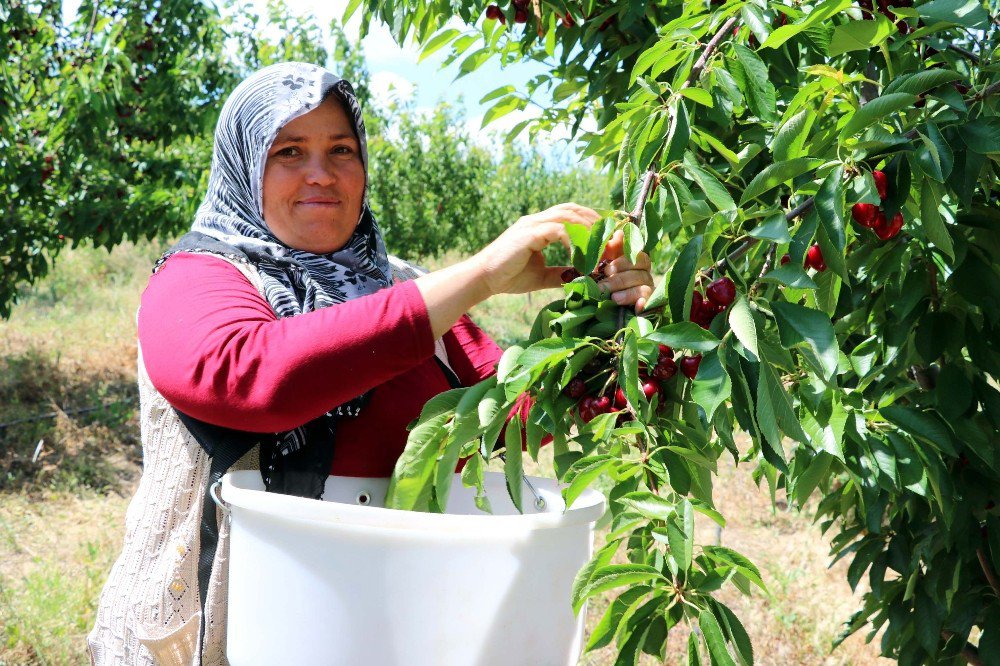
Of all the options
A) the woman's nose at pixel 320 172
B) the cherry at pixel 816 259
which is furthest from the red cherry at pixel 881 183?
the woman's nose at pixel 320 172

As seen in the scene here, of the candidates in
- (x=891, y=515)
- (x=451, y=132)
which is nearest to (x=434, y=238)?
(x=451, y=132)

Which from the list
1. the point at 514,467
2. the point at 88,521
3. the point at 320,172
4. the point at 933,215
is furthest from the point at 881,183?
the point at 88,521

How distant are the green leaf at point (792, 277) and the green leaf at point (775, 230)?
0.03 metres

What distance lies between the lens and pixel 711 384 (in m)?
0.81

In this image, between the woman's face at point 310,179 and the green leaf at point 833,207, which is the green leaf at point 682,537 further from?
the woman's face at point 310,179

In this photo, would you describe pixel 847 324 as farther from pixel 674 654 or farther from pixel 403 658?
pixel 674 654

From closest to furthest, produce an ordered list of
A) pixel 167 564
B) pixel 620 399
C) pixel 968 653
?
1. pixel 620 399
2. pixel 167 564
3. pixel 968 653

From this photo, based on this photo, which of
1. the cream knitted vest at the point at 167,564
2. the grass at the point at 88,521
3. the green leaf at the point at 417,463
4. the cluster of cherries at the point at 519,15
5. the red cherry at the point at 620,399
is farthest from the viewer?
the grass at the point at 88,521

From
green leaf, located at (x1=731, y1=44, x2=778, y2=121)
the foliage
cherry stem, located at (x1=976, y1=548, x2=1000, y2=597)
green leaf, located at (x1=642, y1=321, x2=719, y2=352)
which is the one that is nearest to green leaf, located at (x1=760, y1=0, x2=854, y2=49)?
green leaf, located at (x1=731, y1=44, x2=778, y2=121)

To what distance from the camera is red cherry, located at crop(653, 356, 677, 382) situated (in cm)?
105

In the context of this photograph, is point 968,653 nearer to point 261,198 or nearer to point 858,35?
point 858,35

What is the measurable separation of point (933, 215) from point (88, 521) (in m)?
4.49

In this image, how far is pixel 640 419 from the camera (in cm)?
94

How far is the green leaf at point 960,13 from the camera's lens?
0.83 meters
